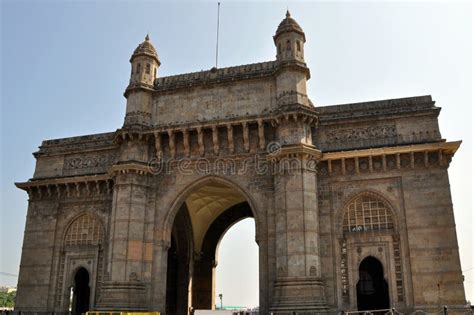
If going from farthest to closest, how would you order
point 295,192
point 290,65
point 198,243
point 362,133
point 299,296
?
1. point 198,243
2. point 290,65
3. point 362,133
4. point 295,192
5. point 299,296

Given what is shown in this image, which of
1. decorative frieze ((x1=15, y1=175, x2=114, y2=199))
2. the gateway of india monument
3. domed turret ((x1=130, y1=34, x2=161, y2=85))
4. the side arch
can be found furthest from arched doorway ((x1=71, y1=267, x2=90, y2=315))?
domed turret ((x1=130, y1=34, x2=161, y2=85))

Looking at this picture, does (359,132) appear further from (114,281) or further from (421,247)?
(114,281)

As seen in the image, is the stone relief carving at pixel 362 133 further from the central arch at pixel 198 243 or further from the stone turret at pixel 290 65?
the central arch at pixel 198 243

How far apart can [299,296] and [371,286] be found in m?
5.68

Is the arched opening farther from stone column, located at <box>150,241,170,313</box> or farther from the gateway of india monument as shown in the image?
stone column, located at <box>150,241,170,313</box>

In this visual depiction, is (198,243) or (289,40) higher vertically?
(289,40)

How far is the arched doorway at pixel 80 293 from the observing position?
26.4m

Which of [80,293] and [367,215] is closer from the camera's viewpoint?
[367,215]

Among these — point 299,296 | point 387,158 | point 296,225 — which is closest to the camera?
point 299,296

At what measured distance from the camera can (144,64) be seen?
26.0 m

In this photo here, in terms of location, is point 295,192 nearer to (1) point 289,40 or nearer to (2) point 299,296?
(2) point 299,296

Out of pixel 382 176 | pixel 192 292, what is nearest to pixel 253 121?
pixel 382 176

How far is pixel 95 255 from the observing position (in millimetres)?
24859

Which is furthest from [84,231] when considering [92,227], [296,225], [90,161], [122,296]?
[296,225]
